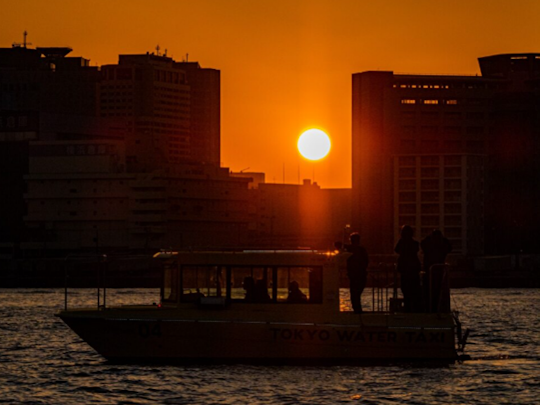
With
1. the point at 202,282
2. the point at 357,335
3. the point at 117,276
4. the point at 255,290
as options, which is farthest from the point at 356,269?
the point at 117,276

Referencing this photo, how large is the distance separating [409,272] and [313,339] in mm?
3611

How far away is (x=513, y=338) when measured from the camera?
51.5 meters

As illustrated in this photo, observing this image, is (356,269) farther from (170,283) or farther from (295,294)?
(170,283)

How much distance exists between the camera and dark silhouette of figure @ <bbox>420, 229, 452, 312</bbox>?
35688 mm

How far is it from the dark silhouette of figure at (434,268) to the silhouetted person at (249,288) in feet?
16.3

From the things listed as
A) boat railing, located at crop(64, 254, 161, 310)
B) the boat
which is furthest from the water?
boat railing, located at crop(64, 254, 161, 310)

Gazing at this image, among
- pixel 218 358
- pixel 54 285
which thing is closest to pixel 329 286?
pixel 218 358

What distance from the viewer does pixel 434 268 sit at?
36.1 meters

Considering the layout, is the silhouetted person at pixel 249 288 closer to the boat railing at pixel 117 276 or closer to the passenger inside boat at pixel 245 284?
the passenger inside boat at pixel 245 284

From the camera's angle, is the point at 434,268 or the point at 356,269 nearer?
the point at 356,269

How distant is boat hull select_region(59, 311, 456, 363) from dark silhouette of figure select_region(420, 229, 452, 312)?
34.0 inches

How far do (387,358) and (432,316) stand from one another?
5.61 ft

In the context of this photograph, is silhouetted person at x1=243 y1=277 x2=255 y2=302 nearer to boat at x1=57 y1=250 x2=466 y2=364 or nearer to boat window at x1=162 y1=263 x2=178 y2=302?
boat at x1=57 y1=250 x2=466 y2=364

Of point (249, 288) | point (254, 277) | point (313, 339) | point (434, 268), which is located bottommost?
point (313, 339)
